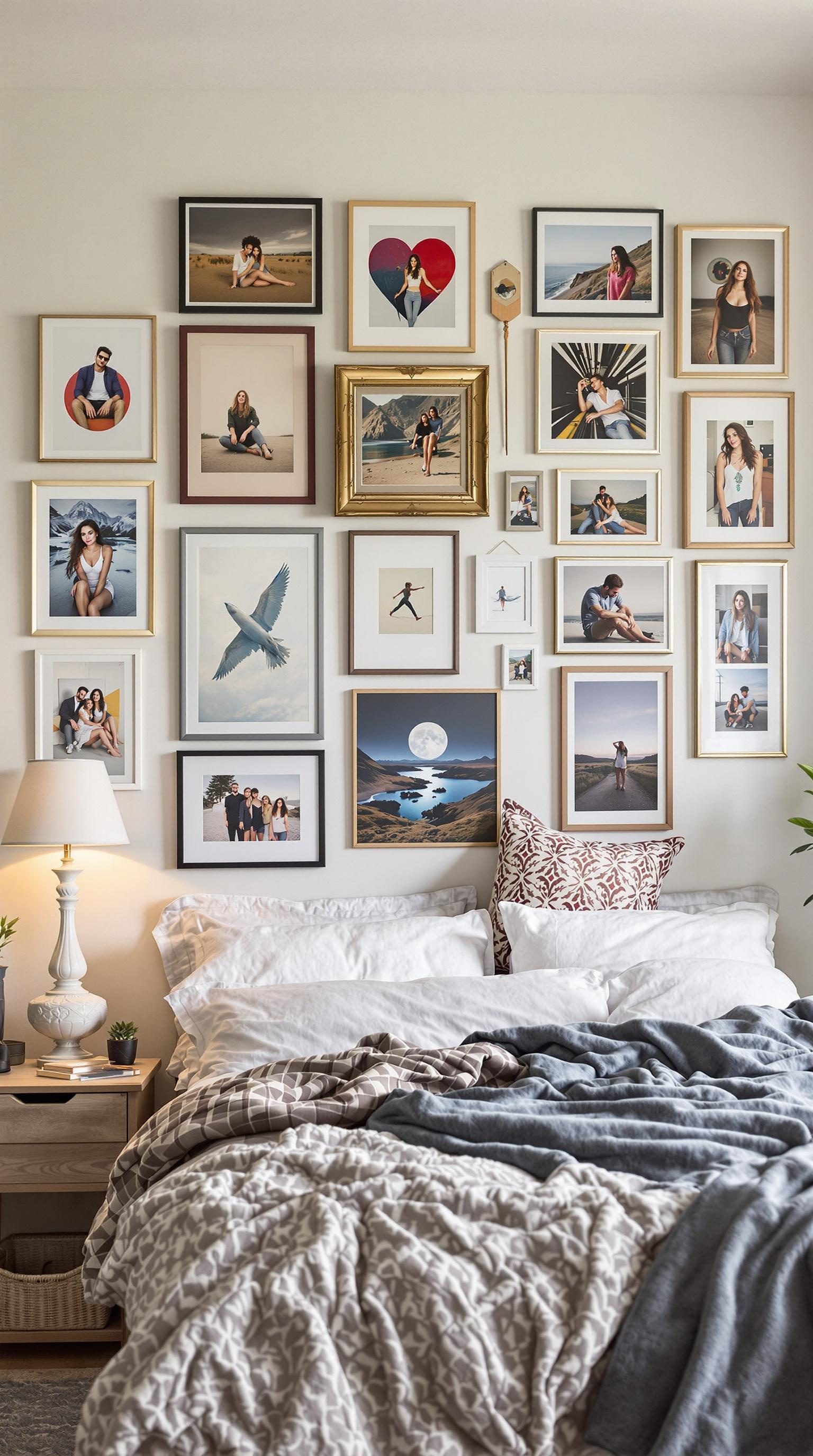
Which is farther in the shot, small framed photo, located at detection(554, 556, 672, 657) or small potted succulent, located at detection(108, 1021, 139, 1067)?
small framed photo, located at detection(554, 556, 672, 657)

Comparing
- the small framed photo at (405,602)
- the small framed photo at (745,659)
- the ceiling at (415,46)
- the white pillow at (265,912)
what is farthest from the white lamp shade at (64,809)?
the ceiling at (415,46)

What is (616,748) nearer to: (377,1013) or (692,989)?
(692,989)

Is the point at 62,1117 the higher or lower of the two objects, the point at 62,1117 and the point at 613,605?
the lower

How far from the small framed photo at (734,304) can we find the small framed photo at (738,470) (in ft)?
0.32

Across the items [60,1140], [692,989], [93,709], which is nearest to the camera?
[692,989]

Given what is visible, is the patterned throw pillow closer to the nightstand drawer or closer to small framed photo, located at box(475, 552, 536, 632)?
small framed photo, located at box(475, 552, 536, 632)

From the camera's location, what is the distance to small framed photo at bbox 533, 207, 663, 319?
330cm

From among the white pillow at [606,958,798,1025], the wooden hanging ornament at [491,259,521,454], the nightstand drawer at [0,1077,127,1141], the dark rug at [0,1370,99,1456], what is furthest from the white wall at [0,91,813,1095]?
the dark rug at [0,1370,99,1456]

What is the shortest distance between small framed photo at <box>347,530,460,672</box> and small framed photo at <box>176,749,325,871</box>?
349 millimetres

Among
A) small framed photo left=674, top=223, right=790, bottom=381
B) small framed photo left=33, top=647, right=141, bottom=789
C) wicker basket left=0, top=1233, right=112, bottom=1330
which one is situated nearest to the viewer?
wicker basket left=0, top=1233, right=112, bottom=1330

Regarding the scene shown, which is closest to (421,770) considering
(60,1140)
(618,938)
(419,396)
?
(618,938)

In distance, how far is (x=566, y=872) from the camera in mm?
3088

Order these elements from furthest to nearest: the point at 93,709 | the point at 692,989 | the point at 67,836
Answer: the point at 93,709 < the point at 67,836 < the point at 692,989

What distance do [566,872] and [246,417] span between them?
5.15ft
